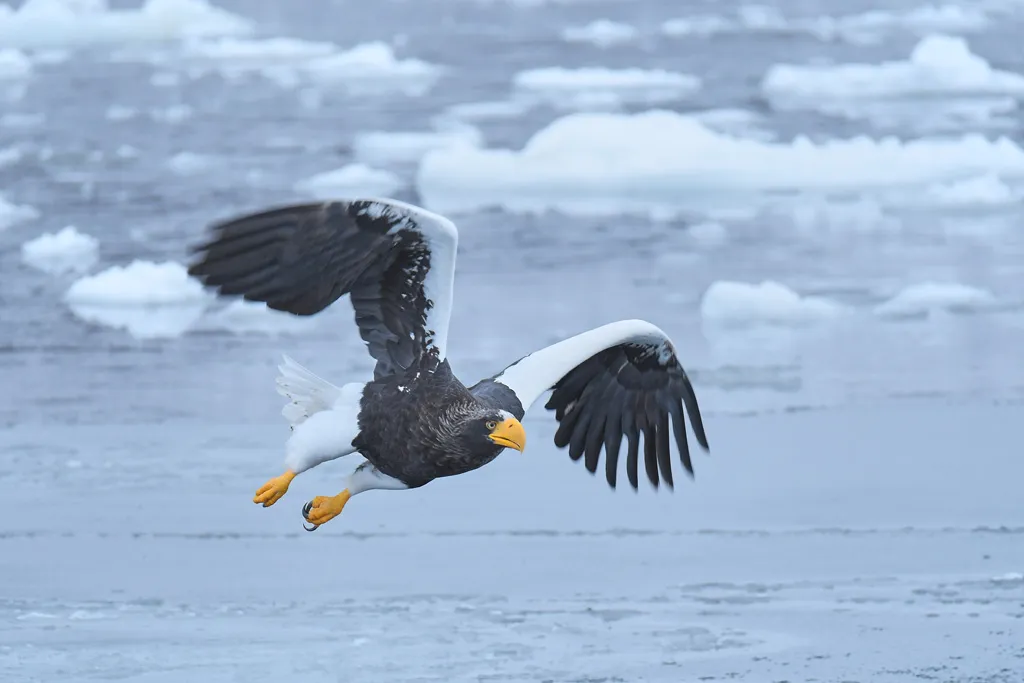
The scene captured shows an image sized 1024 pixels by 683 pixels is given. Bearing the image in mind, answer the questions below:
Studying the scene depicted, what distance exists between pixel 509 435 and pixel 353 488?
84 centimetres

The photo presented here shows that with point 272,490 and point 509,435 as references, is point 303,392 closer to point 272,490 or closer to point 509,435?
point 272,490

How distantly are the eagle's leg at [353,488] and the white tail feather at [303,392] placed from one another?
0.98 ft

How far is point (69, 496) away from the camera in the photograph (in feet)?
37.9

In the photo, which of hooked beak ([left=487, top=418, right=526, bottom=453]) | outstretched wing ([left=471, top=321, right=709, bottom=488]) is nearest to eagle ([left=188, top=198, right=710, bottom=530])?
hooked beak ([left=487, top=418, right=526, bottom=453])

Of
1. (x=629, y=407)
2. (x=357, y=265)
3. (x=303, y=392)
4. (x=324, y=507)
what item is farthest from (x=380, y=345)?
(x=629, y=407)

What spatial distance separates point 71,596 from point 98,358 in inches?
156

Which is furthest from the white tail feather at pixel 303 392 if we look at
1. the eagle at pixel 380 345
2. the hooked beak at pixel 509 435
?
the hooked beak at pixel 509 435

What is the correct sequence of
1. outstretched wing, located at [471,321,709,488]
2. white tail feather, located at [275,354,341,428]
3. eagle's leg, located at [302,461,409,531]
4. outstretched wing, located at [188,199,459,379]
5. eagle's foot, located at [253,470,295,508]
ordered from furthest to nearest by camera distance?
outstretched wing, located at [471,321,709,488] → white tail feather, located at [275,354,341,428] → eagle's leg, located at [302,461,409,531] → eagle's foot, located at [253,470,295,508] → outstretched wing, located at [188,199,459,379]

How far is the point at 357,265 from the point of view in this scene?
7117 millimetres

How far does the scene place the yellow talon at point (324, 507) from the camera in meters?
7.65

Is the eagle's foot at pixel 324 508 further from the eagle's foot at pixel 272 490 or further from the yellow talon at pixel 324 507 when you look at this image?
the eagle's foot at pixel 272 490

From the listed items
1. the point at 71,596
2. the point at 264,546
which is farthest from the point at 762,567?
the point at 71,596

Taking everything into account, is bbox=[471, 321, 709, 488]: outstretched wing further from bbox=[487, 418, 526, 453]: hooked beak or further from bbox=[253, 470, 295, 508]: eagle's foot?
bbox=[253, 470, 295, 508]: eagle's foot

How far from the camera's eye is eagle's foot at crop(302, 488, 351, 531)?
7.65 meters
